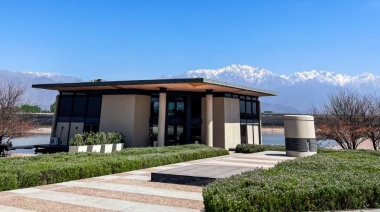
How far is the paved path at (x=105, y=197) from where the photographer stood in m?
8.02

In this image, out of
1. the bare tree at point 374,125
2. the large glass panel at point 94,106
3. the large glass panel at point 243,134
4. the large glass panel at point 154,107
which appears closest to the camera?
the bare tree at point 374,125

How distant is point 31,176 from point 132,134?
684 inches

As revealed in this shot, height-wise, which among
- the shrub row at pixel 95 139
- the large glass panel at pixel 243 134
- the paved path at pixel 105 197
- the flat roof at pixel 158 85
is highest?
the flat roof at pixel 158 85

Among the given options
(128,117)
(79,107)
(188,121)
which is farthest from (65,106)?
(188,121)

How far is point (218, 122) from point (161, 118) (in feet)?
22.2

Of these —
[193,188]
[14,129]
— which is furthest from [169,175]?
[14,129]

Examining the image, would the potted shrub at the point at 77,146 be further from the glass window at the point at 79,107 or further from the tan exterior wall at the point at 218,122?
the tan exterior wall at the point at 218,122

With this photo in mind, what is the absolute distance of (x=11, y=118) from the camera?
26.9 m

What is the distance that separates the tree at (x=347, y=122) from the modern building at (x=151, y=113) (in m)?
8.69

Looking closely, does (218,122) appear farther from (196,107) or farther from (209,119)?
(196,107)

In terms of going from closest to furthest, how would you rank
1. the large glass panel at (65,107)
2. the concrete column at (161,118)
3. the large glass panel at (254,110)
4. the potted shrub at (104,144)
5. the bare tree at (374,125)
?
the potted shrub at (104,144) → the bare tree at (374,125) → the concrete column at (161,118) → the large glass panel at (65,107) → the large glass panel at (254,110)

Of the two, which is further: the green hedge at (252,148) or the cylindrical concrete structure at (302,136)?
the green hedge at (252,148)

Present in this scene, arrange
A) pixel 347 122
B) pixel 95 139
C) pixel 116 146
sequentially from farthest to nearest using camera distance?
1. pixel 347 122
2. pixel 116 146
3. pixel 95 139

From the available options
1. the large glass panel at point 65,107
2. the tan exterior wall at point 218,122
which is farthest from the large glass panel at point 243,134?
the large glass panel at point 65,107
